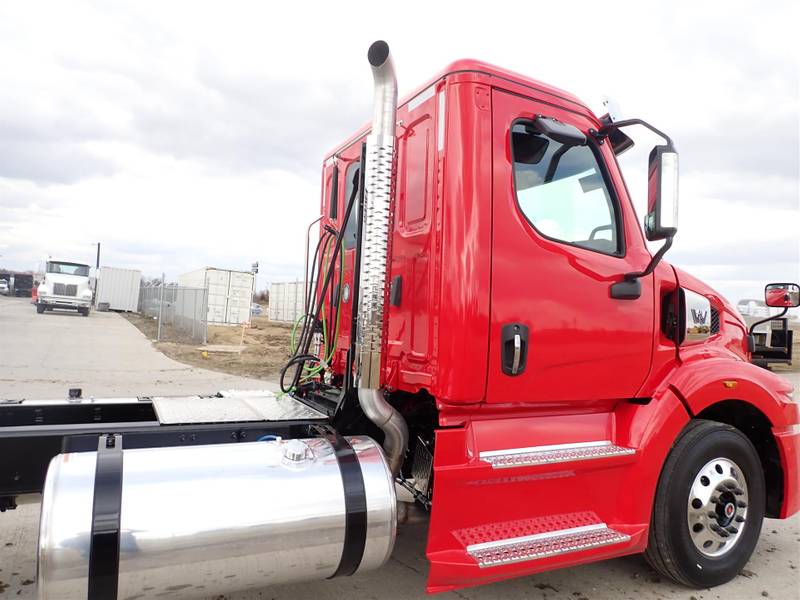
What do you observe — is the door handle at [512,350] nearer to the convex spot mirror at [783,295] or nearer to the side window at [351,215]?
the side window at [351,215]

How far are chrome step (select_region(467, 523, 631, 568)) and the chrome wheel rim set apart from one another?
651 mm

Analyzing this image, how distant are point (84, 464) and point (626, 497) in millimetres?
2667

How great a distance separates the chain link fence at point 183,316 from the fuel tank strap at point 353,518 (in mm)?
16510

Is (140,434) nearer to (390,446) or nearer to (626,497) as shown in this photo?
(390,446)

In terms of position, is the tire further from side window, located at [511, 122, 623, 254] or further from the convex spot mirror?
side window, located at [511, 122, 623, 254]

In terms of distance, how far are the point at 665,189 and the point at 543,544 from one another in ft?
6.15

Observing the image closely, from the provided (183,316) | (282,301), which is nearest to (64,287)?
(183,316)

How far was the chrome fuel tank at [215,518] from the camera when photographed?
2164 millimetres

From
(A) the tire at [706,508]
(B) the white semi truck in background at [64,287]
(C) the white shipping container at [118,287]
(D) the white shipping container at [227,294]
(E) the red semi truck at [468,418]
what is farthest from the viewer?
(C) the white shipping container at [118,287]

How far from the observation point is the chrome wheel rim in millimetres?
3467

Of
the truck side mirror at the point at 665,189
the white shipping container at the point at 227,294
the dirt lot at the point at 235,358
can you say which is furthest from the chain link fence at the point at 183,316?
the truck side mirror at the point at 665,189

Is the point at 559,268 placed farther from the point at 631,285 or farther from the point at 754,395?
the point at 754,395

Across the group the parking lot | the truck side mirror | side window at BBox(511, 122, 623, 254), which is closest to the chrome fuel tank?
the parking lot

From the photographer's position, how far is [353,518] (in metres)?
2.59
